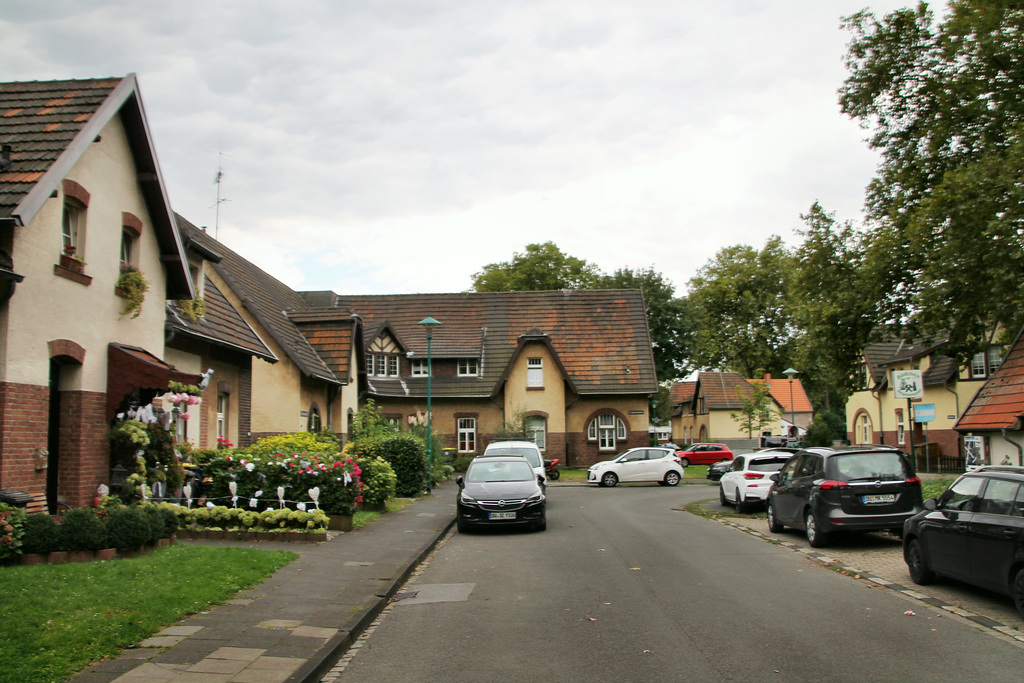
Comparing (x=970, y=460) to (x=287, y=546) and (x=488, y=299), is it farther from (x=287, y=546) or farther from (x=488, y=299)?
(x=488, y=299)

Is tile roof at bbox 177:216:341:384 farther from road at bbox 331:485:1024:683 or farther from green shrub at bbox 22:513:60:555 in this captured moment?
green shrub at bbox 22:513:60:555

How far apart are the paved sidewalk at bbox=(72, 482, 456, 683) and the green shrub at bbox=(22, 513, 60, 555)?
2.24m

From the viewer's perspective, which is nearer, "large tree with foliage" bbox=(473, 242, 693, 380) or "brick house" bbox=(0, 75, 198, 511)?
"brick house" bbox=(0, 75, 198, 511)

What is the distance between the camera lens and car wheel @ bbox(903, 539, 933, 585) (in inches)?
404

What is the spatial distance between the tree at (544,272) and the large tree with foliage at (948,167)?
33.3 meters

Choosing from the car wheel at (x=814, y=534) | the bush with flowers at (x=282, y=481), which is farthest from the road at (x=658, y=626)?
the bush with flowers at (x=282, y=481)

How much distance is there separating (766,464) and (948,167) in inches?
500

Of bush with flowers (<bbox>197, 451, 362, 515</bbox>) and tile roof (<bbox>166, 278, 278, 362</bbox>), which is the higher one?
tile roof (<bbox>166, 278, 278, 362</bbox>)

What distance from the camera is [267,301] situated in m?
29.6

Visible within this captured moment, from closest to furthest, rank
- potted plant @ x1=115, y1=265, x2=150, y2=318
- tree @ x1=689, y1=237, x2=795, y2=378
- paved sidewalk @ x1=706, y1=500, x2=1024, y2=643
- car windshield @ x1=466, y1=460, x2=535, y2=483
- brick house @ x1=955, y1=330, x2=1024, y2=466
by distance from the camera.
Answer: paved sidewalk @ x1=706, y1=500, x2=1024, y2=643
potted plant @ x1=115, y1=265, x2=150, y2=318
car windshield @ x1=466, y1=460, x2=535, y2=483
brick house @ x1=955, y1=330, x2=1024, y2=466
tree @ x1=689, y1=237, x2=795, y2=378

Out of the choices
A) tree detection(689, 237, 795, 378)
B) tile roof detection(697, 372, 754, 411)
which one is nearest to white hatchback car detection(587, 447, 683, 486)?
tile roof detection(697, 372, 754, 411)

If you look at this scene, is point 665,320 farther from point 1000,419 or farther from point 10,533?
point 10,533

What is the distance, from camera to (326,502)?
15398mm

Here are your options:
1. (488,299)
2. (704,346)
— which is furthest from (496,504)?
(704,346)
